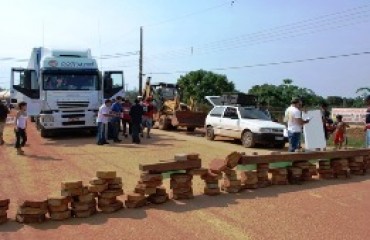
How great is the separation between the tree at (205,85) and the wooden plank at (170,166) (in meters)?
57.0

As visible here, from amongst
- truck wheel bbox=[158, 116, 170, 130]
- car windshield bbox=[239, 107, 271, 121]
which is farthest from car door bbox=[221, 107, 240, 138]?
truck wheel bbox=[158, 116, 170, 130]

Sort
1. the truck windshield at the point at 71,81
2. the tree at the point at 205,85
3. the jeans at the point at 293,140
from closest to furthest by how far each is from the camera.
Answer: the jeans at the point at 293,140, the truck windshield at the point at 71,81, the tree at the point at 205,85

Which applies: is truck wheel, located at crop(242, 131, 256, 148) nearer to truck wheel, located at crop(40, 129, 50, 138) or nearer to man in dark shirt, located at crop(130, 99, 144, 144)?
man in dark shirt, located at crop(130, 99, 144, 144)

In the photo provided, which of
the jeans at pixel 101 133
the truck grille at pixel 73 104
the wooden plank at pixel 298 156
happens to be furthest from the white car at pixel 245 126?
the wooden plank at pixel 298 156

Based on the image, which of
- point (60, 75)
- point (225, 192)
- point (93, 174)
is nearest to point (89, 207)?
point (225, 192)

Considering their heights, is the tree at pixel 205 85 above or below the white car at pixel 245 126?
Result: above

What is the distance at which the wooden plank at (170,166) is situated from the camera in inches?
305

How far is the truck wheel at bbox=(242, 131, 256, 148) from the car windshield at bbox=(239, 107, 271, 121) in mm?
924

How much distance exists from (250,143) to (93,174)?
8131 millimetres

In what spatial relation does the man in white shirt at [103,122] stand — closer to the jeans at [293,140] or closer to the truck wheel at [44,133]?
the truck wheel at [44,133]

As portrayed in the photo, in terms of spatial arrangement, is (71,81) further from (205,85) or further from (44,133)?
(205,85)

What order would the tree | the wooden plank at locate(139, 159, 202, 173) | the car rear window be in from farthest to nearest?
the tree < the car rear window < the wooden plank at locate(139, 159, 202, 173)

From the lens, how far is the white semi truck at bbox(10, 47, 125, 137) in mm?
18109

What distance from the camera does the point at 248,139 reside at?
57.3 ft
